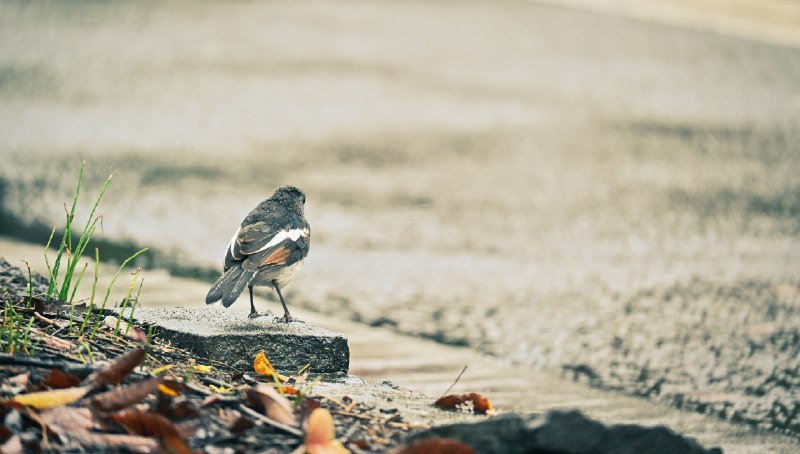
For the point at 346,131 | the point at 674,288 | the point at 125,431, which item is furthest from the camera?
the point at 346,131

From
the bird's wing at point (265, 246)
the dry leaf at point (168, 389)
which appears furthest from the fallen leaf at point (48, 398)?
the bird's wing at point (265, 246)

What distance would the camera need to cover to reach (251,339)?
3.96 meters

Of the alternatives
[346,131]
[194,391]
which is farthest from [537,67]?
[194,391]

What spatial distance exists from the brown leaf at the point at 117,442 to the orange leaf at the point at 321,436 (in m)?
0.42

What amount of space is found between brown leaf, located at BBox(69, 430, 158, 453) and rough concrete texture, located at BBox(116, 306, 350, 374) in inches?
43.1

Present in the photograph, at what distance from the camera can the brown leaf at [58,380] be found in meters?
2.96

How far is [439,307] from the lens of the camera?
660 cm

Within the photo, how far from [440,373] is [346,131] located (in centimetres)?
510

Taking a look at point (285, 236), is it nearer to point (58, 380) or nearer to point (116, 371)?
point (116, 371)

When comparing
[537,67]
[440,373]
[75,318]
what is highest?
Result: [537,67]

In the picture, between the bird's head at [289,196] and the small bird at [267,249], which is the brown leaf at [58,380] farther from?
the bird's head at [289,196]

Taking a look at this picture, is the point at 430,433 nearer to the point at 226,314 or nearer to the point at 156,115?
the point at 226,314

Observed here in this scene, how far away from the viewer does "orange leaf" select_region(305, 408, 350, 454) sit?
9.36 ft

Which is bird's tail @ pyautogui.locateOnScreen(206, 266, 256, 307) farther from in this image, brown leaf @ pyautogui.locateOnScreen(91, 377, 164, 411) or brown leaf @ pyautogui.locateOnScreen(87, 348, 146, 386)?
brown leaf @ pyautogui.locateOnScreen(91, 377, 164, 411)
